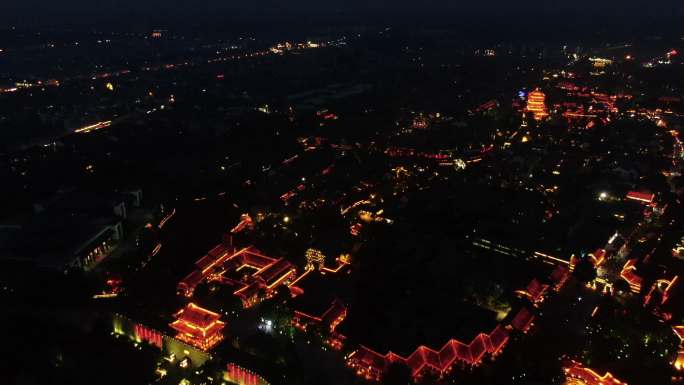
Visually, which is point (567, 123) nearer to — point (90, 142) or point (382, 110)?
point (382, 110)

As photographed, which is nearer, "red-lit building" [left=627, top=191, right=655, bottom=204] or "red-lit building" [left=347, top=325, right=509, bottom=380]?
"red-lit building" [left=347, top=325, right=509, bottom=380]

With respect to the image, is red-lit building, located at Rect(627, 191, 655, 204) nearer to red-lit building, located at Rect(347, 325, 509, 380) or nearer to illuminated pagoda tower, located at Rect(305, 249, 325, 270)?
red-lit building, located at Rect(347, 325, 509, 380)

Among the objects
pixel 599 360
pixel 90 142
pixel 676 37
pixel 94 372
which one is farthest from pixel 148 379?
pixel 676 37

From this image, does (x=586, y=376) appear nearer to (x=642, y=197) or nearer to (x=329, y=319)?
(x=329, y=319)

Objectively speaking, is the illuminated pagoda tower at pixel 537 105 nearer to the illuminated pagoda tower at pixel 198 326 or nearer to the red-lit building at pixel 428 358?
the red-lit building at pixel 428 358

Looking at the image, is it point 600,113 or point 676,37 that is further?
point 676,37

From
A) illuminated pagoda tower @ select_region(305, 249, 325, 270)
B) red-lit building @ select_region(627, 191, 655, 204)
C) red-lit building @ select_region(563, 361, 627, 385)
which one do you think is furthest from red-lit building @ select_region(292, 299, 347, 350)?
red-lit building @ select_region(627, 191, 655, 204)

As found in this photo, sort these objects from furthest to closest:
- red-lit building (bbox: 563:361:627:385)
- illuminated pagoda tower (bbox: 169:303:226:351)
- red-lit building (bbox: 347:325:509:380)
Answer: illuminated pagoda tower (bbox: 169:303:226:351)
red-lit building (bbox: 347:325:509:380)
red-lit building (bbox: 563:361:627:385)

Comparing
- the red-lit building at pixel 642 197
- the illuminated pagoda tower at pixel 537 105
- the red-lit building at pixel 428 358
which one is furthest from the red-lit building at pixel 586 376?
the illuminated pagoda tower at pixel 537 105
